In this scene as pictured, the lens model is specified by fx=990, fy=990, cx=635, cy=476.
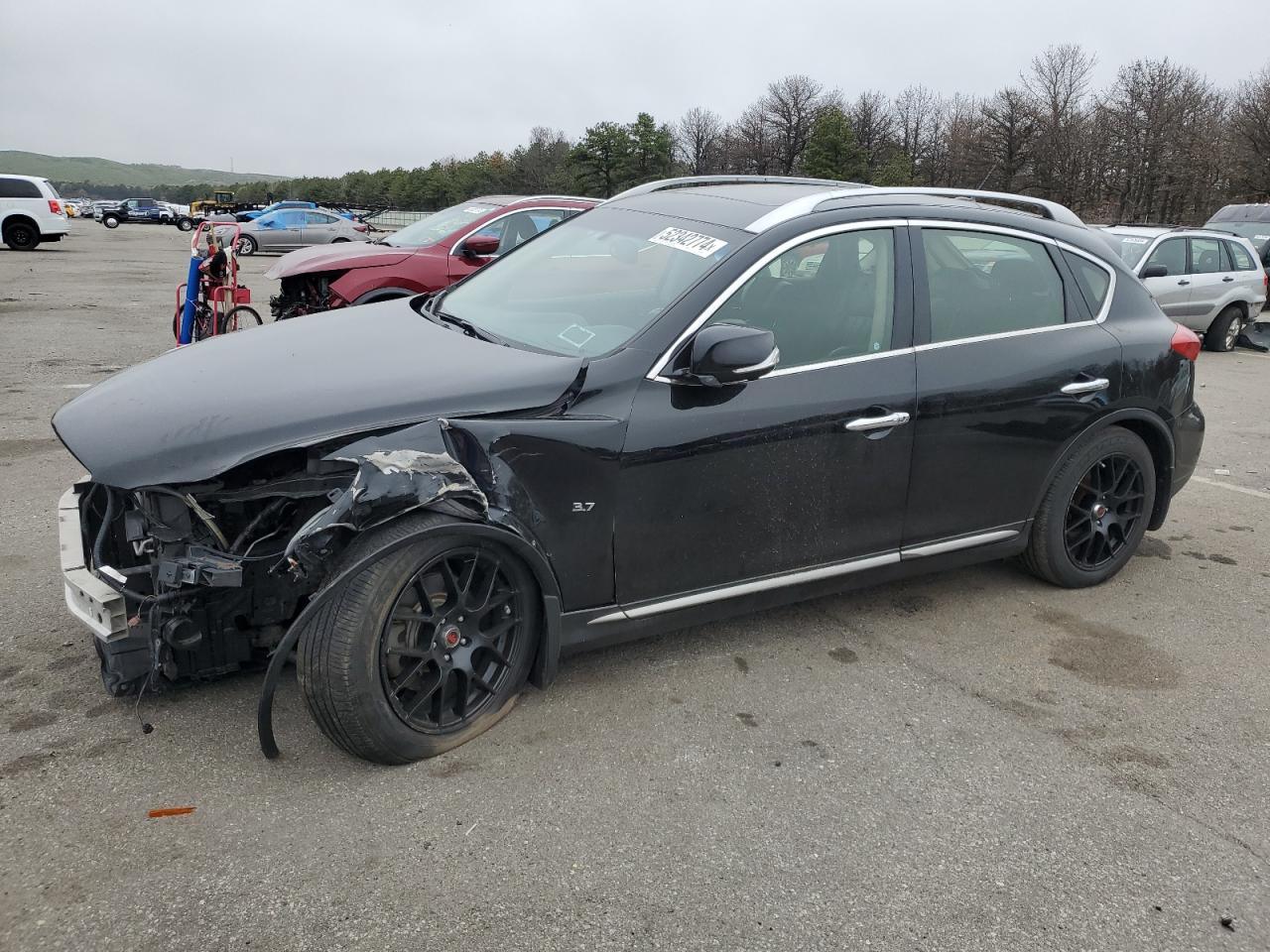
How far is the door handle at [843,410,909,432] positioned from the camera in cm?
365

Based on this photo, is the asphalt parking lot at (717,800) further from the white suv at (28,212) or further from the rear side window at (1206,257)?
the white suv at (28,212)

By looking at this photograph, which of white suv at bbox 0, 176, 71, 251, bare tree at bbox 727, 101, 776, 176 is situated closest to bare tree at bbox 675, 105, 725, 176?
bare tree at bbox 727, 101, 776, 176

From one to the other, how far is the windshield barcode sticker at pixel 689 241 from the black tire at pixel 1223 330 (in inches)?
493

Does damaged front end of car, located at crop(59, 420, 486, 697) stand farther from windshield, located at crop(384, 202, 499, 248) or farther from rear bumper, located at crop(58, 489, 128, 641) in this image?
windshield, located at crop(384, 202, 499, 248)

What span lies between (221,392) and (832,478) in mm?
2128

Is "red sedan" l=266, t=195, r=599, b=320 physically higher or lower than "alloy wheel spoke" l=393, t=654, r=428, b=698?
higher

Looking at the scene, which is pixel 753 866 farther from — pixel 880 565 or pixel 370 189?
pixel 370 189

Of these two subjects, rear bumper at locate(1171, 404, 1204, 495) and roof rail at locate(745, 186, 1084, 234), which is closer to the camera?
roof rail at locate(745, 186, 1084, 234)

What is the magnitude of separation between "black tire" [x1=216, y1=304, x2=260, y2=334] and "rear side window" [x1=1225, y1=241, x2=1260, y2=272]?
12.8 metres

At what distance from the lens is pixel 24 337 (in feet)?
36.8

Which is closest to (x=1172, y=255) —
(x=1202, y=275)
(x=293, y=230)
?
(x=1202, y=275)

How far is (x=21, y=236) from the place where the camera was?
2561 centimetres

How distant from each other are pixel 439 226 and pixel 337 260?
134 cm

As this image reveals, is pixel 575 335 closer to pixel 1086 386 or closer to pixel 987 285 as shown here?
pixel 987 285
